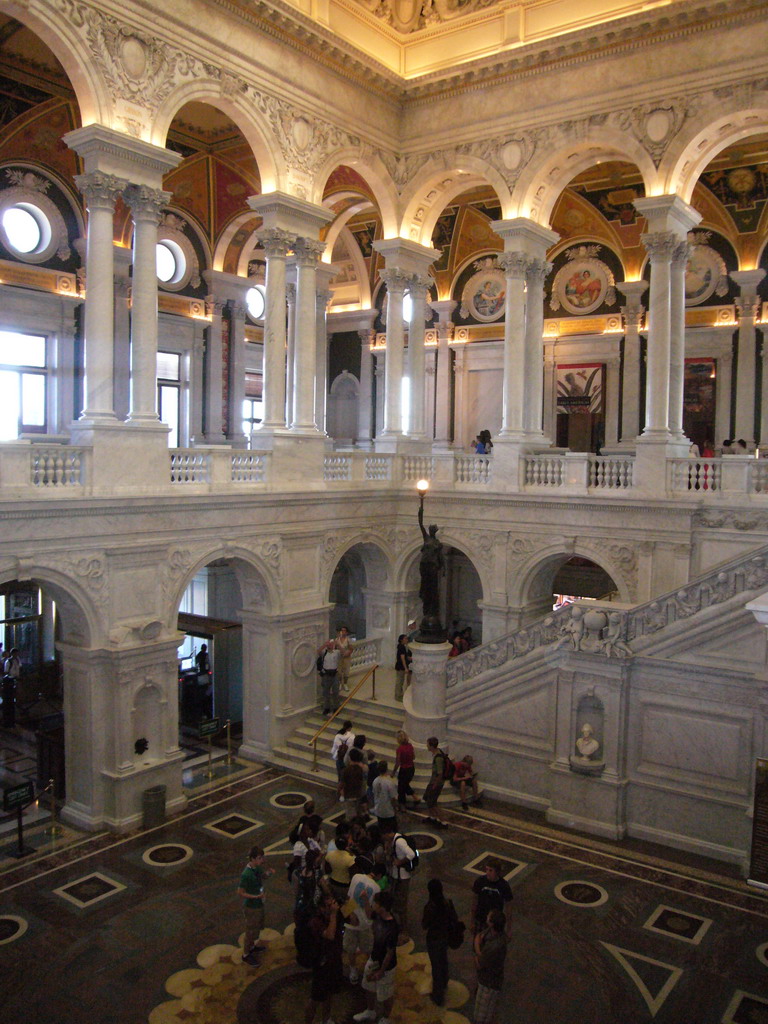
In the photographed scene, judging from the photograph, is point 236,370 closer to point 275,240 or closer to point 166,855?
point 275,240

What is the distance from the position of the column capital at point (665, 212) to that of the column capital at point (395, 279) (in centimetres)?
565

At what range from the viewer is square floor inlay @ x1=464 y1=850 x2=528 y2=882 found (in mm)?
12461

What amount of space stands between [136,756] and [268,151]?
37.3 ft

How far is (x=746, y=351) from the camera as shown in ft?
72.6

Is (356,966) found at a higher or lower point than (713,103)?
lower

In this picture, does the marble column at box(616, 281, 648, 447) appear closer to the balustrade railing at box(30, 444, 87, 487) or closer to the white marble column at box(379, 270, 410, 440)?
the white marble column at box(379, 270, 410, 440)

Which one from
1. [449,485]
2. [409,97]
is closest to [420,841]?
[449,485]

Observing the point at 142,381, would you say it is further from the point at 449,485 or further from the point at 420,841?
the point at 420,841

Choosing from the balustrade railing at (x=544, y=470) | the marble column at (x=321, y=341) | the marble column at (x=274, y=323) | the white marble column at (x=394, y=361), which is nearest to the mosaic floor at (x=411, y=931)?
the balustrade railing at (x=544, y=470)

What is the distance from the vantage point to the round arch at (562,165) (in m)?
17.4

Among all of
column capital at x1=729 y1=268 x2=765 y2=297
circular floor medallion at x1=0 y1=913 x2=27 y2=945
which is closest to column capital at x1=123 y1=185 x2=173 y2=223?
circular floor medallion at x1=0 y1=913 x2=27 y2=945

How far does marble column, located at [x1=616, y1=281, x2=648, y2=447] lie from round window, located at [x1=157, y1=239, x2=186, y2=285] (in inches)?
463

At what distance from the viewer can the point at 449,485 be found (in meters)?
19.3

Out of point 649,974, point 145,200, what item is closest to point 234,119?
point 145,200
